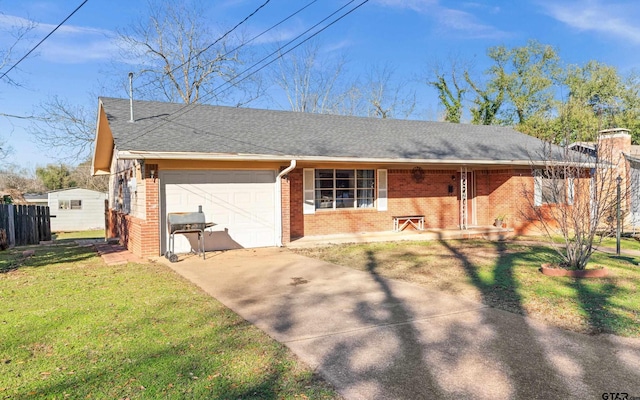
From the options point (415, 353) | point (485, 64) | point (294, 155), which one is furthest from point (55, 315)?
point (485, 64)

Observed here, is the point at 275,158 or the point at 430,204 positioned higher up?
the point at 275,158

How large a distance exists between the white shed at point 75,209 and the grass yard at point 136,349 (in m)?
25.4

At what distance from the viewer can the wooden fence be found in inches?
587

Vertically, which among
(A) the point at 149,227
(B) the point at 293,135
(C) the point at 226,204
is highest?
(B) the point at 293,135

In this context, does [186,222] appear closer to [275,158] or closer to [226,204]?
[226,204]

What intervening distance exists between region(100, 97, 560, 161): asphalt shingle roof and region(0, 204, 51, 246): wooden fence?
6.02 meters

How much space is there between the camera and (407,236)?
13.3 m

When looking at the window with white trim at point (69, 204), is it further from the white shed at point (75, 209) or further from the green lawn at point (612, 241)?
the green lawn at point (612, 241)

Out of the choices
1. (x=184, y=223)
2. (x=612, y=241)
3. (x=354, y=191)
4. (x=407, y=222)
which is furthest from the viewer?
(x=407, y=222)

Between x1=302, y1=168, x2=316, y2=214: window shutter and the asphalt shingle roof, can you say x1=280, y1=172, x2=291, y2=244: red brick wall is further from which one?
x1=302, y1=168, x2=316, y2=214: window shutter

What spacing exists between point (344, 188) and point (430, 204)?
3321mm

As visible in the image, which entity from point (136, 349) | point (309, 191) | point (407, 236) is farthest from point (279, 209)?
point (136, 349)

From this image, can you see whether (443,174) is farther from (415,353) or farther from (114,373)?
(114,373)

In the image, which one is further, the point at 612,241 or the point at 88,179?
the point at 88,179
